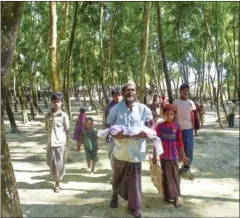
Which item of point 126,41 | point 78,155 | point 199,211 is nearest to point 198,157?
point 78,155

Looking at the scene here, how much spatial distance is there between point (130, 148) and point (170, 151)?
0.81 metres

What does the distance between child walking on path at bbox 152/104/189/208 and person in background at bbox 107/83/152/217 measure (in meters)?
0.40

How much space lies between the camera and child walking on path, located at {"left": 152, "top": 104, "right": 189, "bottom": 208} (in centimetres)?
547

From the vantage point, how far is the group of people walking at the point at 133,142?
4.98 meters

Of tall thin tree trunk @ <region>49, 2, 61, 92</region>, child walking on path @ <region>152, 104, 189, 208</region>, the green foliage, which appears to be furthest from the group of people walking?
the green foliage

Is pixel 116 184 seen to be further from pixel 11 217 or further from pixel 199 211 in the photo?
pixel 11 217

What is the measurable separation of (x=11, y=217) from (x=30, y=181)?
364cm

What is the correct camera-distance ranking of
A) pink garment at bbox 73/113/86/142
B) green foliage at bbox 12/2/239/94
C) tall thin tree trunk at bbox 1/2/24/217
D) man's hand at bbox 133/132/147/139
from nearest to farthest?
tall thin tree trunk at bbox 1/2/24/217
man's hand at bbox 133/132/147/139
pink garment at bbox 73/113/86/142
green foliage at bbox 12/2/239/94

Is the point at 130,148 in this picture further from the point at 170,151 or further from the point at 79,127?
the point at 79,127

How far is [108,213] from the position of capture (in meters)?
5.36

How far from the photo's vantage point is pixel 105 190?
253 inches

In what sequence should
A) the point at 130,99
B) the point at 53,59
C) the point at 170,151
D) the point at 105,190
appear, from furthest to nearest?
the point at 53,59 < the point at 105,190 < the point at 170,151 < the point at 130,99

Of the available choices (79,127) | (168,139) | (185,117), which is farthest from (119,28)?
(168,139)

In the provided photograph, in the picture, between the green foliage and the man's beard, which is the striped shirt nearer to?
the man's beard
